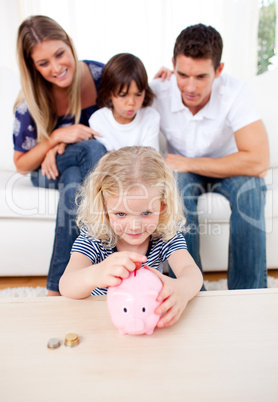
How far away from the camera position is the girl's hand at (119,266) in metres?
0.67

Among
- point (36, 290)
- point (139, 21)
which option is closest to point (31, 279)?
point (36, 290)

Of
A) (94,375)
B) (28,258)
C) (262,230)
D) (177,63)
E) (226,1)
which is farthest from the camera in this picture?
(226,1)

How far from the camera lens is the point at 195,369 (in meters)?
0.58

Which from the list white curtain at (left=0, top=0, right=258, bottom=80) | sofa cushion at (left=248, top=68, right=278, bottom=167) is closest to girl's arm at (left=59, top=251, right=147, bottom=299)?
sofa cushion at (left=248, top=68, right=278, bottom=167)

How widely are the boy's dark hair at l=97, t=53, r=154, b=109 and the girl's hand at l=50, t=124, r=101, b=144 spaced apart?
0.15 m

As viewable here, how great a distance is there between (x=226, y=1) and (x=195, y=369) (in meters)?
2.83

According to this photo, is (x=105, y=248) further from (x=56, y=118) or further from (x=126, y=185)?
(x=56, y=118)

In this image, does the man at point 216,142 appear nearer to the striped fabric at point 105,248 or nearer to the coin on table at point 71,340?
the striped fabric at point 105,248

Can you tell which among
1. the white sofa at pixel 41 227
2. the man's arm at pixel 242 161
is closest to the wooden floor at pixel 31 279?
the white sofa at pixel 41 227

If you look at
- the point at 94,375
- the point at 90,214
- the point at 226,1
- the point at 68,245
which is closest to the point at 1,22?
the point at 226,1

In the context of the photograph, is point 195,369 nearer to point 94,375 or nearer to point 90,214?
point 94,375

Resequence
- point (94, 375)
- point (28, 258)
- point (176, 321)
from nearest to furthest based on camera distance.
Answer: point (94, 375) → point (176, 321) → point (28, 258)

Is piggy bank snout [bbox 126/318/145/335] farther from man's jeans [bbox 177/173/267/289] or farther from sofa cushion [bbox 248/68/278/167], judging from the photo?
sofa cushion [bbox 248/68/278/167]

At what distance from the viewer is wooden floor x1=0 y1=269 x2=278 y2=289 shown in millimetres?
1588
